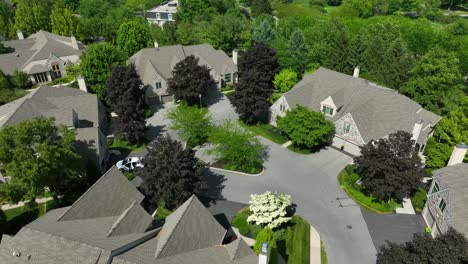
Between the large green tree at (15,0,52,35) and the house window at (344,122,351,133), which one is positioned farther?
the large green tree at (15,0,52,35)

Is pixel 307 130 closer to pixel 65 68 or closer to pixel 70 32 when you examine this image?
pixel 65 68

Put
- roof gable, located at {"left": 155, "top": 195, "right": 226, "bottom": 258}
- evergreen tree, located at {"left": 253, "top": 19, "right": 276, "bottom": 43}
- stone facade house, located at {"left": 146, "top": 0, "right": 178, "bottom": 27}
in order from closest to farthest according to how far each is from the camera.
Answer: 1. roof gable, located at {"left": 155, "top": 195, "right": 226, "bottom": 258}
2. evergreen tree, located at {"left": 253, "top": 19, "right": 276, "bottom": 43}
3. stone facade house, located at {"left": 146, "top": 0, "right": 178, "bottom": 27}

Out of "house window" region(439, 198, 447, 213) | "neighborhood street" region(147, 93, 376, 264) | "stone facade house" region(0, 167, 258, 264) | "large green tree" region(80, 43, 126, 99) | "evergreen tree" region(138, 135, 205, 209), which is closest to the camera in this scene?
"stone facade house" region(0, 167, 258, 264)

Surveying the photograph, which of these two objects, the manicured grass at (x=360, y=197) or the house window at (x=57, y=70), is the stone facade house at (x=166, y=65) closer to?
the house window at (x=57, y=70)

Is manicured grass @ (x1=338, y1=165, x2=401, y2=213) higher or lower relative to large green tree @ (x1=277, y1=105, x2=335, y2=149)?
lower

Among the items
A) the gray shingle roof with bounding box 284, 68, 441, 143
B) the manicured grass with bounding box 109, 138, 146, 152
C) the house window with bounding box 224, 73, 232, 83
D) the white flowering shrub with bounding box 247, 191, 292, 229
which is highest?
the gray shingle roof with bounding box 284, 68, 441, 143

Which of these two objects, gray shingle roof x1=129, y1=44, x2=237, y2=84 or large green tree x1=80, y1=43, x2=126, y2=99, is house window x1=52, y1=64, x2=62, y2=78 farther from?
gray shingle roof x1=129, y1=44, x2=237, y2=84

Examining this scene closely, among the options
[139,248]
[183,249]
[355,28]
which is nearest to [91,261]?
[139,248]

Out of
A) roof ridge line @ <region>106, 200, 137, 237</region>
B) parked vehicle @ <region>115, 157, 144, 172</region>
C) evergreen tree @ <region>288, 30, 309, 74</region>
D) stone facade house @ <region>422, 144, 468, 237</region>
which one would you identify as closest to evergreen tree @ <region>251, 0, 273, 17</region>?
evergreen tree @ <region>288, 30, 309, 74</region>
